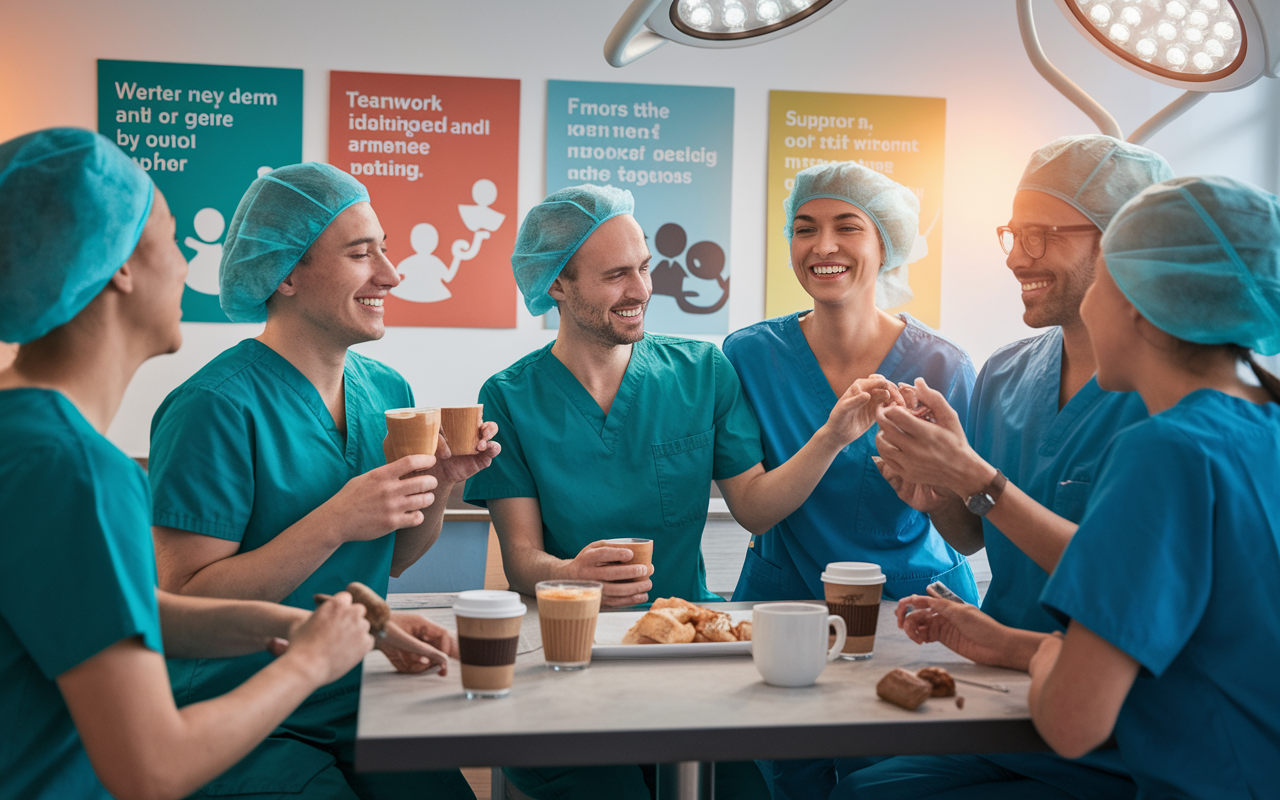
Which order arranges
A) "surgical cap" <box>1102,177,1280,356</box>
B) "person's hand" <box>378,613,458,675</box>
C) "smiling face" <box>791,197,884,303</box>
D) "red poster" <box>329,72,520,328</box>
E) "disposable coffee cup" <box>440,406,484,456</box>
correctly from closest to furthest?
"surgical cap" <box>1102,177,1280,356</box> → "person's hand" <box>378,613,458,675</box> → "disposable coffee cup" <box>440,406,484,456</box> → "smiling face" <box>791,197,884,303</box> → "red poster" <box>329,72,520,328</box>

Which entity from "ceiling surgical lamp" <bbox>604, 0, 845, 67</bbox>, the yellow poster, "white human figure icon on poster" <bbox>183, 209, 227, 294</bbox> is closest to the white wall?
the yellow poster

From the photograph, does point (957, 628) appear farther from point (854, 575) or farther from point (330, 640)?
point (330, 640)

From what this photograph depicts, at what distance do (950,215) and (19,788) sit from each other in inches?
160

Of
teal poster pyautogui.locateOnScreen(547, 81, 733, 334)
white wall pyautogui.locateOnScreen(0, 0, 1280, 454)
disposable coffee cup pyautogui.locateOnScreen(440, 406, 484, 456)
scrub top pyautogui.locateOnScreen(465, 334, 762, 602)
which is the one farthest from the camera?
teal poster pyautogui.locateOnScreen(547, 81, 733, 334)

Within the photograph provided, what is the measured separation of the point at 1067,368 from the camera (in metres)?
2.00

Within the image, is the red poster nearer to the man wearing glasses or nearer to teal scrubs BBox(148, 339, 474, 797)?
teal scrubs BBox(148, 339, 474, 797)

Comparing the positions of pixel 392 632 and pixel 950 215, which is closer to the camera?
pixel 392 632

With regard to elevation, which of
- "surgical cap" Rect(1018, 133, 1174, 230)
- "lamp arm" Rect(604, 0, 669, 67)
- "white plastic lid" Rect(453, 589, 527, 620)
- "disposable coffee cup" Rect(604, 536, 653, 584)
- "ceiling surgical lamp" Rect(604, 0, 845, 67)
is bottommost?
"disposable coffee cup" Rect(604, 536, 653, 584)

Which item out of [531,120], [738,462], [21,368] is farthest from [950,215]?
[21,368]

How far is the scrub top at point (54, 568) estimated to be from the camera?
3.59 feet

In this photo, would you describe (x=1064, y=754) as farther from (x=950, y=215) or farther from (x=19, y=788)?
(x=950, y=215)

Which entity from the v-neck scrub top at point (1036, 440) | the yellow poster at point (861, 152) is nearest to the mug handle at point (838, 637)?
the v-neck scrub top at point (1036, 440)

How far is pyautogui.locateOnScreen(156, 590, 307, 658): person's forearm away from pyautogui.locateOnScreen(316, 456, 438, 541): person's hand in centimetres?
29

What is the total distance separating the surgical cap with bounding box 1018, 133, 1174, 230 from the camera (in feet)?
6.27
